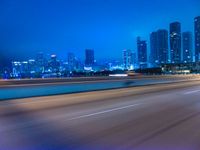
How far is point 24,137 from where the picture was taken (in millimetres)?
8320

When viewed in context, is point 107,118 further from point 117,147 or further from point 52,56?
point 52,56

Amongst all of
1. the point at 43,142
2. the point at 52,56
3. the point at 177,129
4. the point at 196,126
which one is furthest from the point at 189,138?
the point at 52,56

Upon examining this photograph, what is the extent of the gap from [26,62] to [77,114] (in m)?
75.9

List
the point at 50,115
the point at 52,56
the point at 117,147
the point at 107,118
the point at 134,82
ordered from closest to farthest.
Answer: the point at 117,147
the point at 107,118
the point at 50,115
the point at 134,82
the point at 52,56

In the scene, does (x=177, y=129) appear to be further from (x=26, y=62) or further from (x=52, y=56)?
(x=52, y=56)

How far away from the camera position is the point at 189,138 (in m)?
8.32

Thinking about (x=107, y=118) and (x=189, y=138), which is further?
(x=107, y=118)

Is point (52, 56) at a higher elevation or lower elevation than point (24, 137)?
higher

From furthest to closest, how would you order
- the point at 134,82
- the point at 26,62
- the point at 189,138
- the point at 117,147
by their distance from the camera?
the point at 26,62, the point at 134,82, the point at 189,138, the point at 117,147

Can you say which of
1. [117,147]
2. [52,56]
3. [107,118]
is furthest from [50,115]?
[52,56]

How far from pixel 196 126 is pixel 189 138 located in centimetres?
193

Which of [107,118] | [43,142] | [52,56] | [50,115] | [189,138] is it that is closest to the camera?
[43,142]

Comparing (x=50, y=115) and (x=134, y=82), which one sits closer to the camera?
(x=50, y=115)

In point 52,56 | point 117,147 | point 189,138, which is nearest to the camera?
point 117,147
